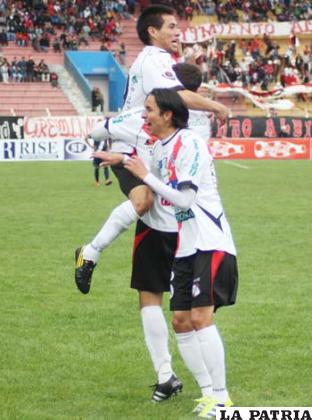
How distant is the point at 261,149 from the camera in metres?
40.2

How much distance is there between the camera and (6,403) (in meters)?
6.85

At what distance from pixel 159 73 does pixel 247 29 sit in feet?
169

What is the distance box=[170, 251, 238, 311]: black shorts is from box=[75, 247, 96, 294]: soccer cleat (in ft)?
2.42

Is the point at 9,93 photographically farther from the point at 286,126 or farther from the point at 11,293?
the point at 11,293

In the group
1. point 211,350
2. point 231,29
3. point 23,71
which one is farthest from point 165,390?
point 231,29

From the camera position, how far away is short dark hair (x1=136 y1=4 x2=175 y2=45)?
7207mm

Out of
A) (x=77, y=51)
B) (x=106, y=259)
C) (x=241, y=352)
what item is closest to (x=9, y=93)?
(x=77, y=51)

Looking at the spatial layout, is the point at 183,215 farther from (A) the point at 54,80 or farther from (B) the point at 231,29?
(B) the point at 231,29

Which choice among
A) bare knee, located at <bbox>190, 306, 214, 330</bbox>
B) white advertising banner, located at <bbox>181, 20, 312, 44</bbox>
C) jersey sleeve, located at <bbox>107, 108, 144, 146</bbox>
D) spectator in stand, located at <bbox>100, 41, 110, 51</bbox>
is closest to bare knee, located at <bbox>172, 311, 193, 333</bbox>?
bare knee, located at <bbox>190, 306, 214, 330</bbox>

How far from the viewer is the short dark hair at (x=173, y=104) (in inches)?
251

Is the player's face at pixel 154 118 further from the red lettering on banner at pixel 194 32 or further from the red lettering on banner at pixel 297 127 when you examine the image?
the red lettering on banner at pixel 194 32

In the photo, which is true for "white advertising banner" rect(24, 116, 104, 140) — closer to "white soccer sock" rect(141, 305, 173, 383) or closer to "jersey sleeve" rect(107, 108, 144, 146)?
"jersey sleeve" rect(107, 108, 144, 146)

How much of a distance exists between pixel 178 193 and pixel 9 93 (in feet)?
144

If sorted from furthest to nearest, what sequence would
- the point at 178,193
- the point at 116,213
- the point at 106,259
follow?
the point at 106,259
the point at 116,213
the point at 178,193
